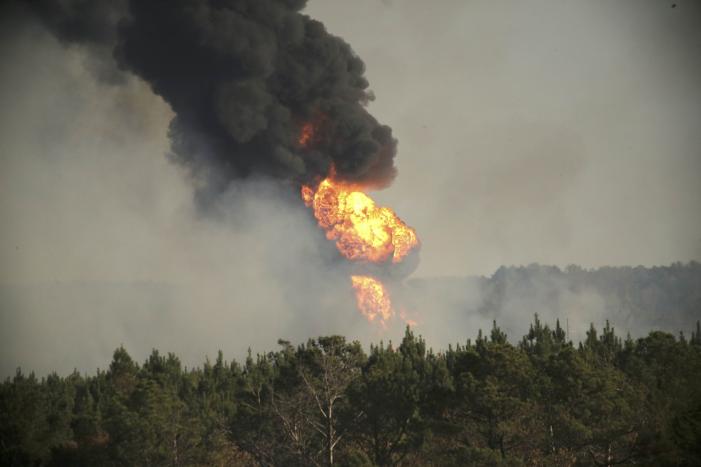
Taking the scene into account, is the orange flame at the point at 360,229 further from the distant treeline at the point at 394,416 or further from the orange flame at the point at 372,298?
the distant treeline at the point at 394,416

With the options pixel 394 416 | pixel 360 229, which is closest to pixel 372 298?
pixel 360 229

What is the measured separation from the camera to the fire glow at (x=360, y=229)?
12512cm

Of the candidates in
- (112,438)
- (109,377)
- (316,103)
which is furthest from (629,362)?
(316,103)

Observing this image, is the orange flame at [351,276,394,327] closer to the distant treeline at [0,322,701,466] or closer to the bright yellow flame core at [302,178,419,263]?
the bright yellow flame core at [302,178,419,263]

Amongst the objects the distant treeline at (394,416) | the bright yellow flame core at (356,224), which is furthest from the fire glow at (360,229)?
the distant treeline at (394,416)

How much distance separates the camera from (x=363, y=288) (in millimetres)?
128000

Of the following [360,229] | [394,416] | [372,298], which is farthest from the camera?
[372,298]

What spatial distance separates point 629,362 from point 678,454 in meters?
27.8

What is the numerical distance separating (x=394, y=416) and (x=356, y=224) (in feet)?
222

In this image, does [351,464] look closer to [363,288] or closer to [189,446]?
[189,446]

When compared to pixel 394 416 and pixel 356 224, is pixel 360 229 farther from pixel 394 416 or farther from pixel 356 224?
pixel 394 416

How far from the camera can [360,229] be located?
12544cm

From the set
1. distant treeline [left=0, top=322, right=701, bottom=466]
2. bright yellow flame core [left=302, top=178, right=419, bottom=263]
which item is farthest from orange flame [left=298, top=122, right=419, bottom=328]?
distant treeline [left=0, top=322, right=701, bottom=466]

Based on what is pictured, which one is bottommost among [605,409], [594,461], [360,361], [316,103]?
[594,461]
